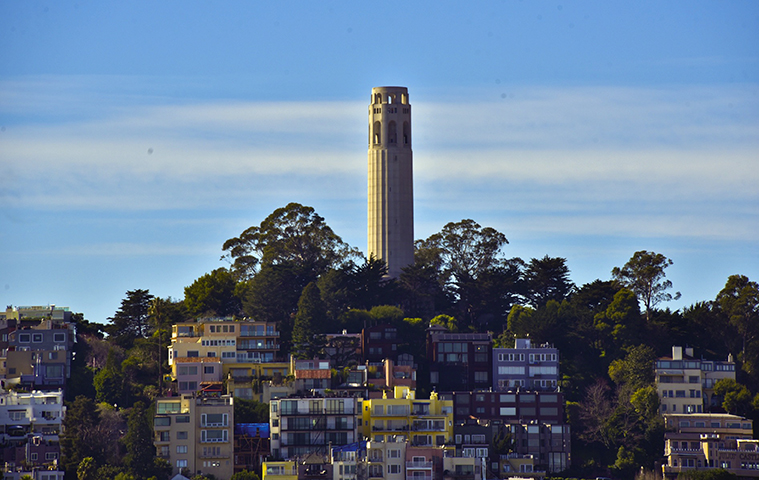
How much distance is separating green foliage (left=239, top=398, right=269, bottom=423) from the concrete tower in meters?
26.5

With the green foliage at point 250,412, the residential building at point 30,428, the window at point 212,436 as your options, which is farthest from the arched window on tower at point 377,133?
the window at point 212,436

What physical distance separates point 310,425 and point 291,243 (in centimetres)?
2897

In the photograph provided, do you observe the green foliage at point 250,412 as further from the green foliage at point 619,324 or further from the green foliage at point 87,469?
the green foliage at point 619,324

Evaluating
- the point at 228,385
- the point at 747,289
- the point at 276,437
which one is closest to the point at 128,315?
the point at 228,385

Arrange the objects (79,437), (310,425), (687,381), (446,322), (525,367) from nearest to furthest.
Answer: (79,437), (310,425), (687,381), (525,367), (446,322)

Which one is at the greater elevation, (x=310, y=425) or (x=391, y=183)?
(x=391, y=183)

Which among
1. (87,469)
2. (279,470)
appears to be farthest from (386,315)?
(87,469)

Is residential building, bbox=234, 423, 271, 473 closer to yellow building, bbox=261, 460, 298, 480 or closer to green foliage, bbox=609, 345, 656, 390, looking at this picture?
yellow building, bbox=261, 460, 298, 480

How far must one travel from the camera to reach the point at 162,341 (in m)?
116

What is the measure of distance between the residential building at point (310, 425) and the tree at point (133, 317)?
774 inches

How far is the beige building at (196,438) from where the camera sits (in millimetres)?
100562

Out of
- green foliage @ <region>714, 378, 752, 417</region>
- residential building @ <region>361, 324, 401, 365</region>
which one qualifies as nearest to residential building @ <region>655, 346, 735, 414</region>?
green foliage @ <region>714, 378, 752, 417</region>

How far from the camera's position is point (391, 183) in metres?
132

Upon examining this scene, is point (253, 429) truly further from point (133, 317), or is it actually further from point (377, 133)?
point (377, 133)
